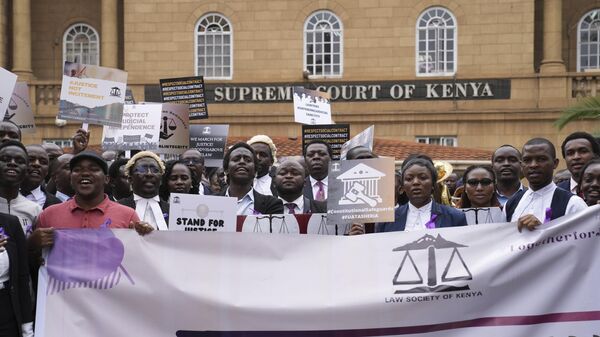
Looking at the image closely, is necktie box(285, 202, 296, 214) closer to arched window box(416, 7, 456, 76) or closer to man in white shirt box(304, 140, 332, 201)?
man in white shirt box(304, 140, 332, 201)

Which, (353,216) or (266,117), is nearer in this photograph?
(353,216)

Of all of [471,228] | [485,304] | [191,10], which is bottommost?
[485,304]

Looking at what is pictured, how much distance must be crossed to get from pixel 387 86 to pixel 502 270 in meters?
24.9

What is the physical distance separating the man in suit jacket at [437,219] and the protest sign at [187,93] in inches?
314

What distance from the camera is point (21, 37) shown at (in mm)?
34562

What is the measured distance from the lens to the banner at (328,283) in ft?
26.3

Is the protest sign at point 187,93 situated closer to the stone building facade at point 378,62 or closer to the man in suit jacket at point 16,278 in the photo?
the man in suit jacket at point 16,278

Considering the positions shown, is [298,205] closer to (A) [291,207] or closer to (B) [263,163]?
(A) [291,207]

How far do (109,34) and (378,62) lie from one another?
8096 mm

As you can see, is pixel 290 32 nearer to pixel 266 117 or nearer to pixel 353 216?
pixel 266 117

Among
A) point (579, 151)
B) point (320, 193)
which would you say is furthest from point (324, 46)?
point (579, 151)

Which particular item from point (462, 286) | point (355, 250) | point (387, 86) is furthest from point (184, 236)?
point (387, 86)

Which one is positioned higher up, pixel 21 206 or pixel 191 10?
pixel 191 10

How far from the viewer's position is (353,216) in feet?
27.7
